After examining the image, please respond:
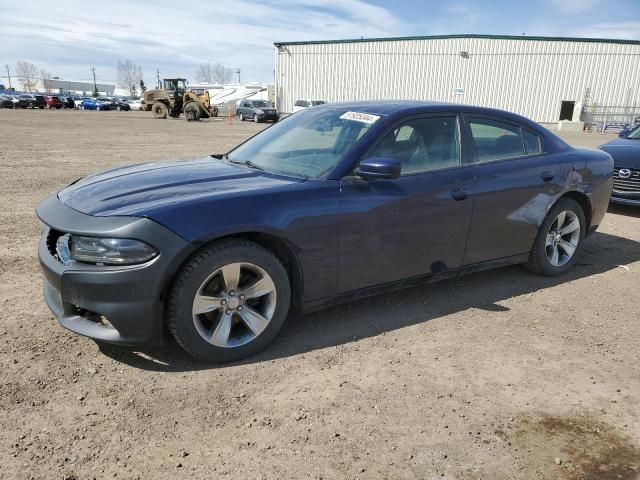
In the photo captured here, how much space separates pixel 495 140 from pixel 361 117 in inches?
48.8

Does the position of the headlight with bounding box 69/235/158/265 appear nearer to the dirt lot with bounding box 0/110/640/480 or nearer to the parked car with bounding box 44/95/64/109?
the dirt lot with bounding box 0/110/640/480

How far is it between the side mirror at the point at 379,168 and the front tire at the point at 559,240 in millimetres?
1958

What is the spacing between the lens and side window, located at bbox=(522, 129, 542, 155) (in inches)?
176

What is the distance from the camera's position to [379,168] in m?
3.29

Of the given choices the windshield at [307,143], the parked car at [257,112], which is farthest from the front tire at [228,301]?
the parked car at [257,112]

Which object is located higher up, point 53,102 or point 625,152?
point 625,152

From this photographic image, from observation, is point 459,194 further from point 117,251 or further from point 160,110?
point 160,110

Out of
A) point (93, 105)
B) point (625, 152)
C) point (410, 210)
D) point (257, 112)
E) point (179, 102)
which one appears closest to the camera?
point (410, 210)

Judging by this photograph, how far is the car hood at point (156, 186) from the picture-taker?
9.59 feet

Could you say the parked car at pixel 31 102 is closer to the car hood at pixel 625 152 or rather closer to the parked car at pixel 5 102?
the parked car at pixel 5 102

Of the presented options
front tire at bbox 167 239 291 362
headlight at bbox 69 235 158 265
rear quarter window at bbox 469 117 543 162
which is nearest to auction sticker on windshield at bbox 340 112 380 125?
rear quarter window at bbox 469 117 543 162

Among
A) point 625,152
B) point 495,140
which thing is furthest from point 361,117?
point 625,152

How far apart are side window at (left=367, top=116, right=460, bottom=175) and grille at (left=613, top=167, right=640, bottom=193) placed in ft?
15.3

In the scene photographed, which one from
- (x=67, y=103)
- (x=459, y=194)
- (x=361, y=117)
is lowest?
(x=67, y=103)
